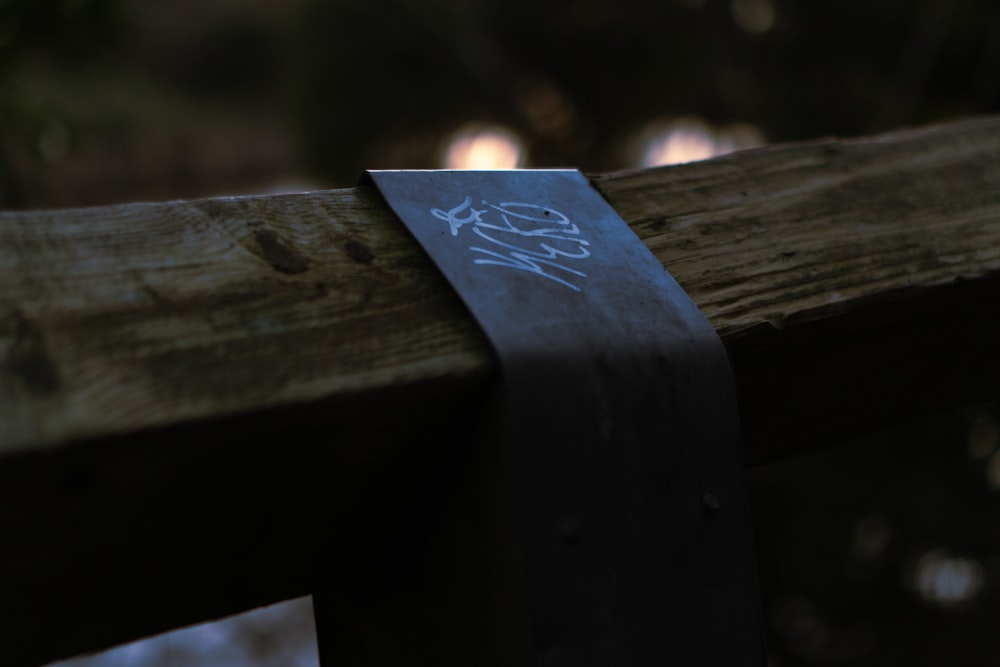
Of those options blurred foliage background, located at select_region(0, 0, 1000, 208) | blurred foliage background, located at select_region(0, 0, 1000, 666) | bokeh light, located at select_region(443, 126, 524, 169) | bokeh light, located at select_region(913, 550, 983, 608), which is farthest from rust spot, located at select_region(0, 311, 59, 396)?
bokeh light, located at select_region(443, 126, 524, 169)

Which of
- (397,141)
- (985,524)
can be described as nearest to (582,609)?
(985,524)

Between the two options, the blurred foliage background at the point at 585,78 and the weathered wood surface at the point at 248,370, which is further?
the blurred foliage background at the point at 585,78

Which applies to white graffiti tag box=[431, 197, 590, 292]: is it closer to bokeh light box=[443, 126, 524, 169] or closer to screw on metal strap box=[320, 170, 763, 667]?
screw on metal strap box=[320, 170, 763, 667]

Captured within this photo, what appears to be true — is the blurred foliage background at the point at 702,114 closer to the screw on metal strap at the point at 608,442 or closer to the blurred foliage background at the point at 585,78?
the blurred foliage background at the point at 585,78

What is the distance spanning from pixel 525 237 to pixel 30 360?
22cm

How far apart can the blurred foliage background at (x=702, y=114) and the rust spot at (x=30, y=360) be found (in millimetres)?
1122

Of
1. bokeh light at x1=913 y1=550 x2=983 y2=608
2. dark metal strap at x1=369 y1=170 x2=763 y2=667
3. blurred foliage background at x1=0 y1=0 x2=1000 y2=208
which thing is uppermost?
dark metal strap at x1=369 y1=170 x2=763 y2=667

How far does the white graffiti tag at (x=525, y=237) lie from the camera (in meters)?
0.41

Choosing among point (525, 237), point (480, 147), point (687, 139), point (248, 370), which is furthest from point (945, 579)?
point (248, 370)

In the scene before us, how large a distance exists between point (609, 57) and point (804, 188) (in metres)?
3.53

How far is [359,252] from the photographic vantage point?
1.33 feet

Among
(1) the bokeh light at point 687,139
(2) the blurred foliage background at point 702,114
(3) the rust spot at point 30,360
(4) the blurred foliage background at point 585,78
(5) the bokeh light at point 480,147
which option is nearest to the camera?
(3) the rust spot at point 30,360

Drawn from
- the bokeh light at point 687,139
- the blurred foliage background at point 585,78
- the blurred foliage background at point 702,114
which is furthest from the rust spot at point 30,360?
the bokeh light at point 687,139

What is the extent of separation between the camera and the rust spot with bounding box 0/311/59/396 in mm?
302
